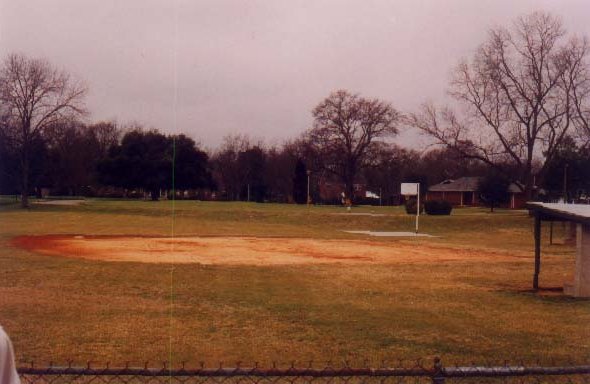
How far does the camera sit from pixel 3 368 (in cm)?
200

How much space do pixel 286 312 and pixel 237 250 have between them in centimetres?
1165

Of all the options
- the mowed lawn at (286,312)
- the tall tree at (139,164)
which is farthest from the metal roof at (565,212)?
the tall tree at (139,164)

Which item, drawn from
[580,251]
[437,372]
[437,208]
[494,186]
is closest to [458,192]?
[494,186]

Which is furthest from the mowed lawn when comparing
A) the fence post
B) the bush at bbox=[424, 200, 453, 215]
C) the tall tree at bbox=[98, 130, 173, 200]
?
the tall tree at bbox=[98, 130, 173, 200]

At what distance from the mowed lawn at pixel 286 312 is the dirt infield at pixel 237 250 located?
147 cm

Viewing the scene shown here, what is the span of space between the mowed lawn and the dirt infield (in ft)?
4.83

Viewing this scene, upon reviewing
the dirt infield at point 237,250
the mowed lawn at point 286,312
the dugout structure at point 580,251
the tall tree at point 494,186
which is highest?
the tall tree at point 494,186

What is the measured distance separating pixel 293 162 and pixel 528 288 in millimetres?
76549

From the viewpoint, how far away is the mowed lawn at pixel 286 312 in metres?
8.32

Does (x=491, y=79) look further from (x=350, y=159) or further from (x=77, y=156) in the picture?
(x=77, y=156)

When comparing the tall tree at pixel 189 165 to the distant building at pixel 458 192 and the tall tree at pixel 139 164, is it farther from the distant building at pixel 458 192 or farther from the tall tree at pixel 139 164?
the distant building at pixel 458 192

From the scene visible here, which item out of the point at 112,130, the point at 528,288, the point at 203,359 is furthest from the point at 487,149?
the point at 112,130

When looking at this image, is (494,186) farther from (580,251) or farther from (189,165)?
(580,251)

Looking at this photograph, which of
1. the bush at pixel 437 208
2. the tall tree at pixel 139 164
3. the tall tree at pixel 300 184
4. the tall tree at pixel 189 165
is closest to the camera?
the bush at pixel 437 208
